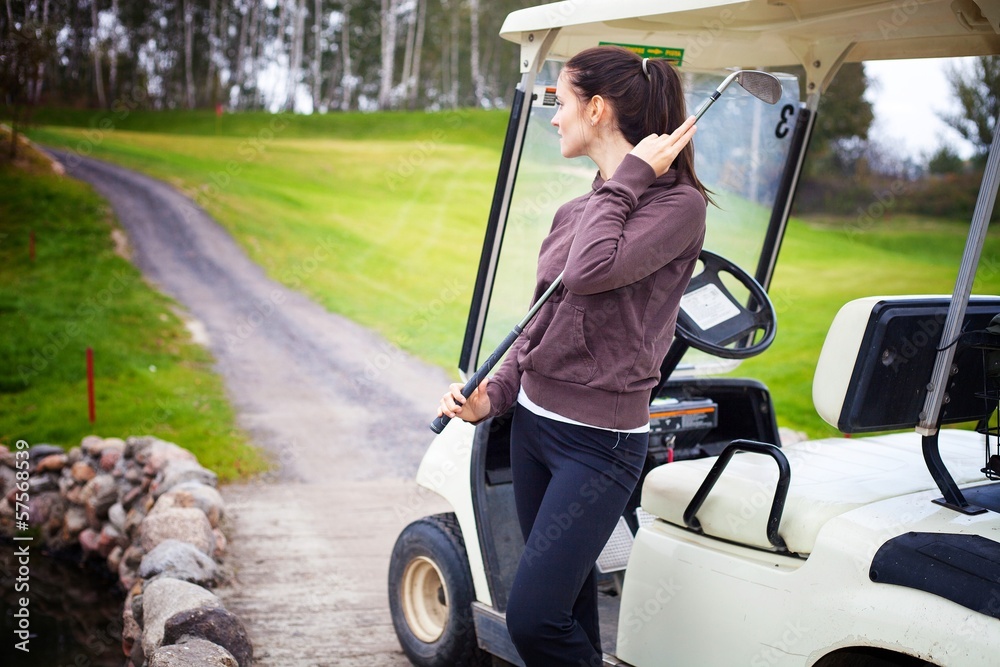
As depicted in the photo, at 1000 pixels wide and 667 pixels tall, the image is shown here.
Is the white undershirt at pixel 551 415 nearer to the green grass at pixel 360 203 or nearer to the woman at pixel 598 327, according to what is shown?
the woman at pixel 598 327

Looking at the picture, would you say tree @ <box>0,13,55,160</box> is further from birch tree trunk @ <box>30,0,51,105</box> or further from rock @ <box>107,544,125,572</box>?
rock @ <box>107,544,125,572</box>

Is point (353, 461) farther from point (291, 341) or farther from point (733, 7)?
point (733, 7)

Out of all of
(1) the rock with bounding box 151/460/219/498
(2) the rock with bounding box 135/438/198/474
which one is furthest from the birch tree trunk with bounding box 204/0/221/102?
(1) the rock with bounding box 151/460/219/498

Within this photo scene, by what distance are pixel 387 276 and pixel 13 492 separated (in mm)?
4927

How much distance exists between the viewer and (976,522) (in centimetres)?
182

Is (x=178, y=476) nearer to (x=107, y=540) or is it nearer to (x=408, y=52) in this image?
(x=107, y=540)

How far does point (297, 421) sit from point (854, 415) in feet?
21.5

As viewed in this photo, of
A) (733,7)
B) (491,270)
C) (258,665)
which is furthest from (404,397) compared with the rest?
(733,7)

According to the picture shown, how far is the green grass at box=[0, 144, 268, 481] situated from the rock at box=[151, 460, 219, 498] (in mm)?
1401

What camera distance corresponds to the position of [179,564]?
3758mm

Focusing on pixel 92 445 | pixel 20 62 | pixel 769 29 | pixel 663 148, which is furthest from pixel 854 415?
pixel 20 62

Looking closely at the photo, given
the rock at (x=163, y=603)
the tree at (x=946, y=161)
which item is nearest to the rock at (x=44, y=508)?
the rock at (x=163, y=603)

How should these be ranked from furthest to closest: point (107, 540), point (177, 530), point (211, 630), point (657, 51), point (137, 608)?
point (107, 540) < point (177, 530) < point (137, 608) < point (211, 630) < point (657, 51)

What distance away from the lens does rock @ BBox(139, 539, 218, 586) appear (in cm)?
372
